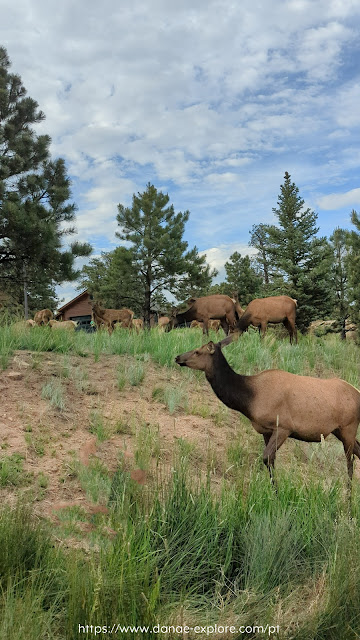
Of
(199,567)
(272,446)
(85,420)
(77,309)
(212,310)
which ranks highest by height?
(77,309)

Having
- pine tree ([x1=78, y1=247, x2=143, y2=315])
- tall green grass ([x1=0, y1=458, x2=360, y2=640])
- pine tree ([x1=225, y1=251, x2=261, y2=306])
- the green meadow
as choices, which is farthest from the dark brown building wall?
tall green grass ([x1=0, y1=458, x2=360, y2=640])

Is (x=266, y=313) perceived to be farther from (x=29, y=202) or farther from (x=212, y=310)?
(x=29, y=202)

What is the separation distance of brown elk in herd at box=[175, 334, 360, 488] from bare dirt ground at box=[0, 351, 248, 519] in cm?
72

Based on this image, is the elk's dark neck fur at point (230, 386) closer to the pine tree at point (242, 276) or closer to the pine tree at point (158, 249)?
the pine tree at point (158, 249)

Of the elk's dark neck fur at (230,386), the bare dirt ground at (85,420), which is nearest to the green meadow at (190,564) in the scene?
the bare dirt ground at (85,420)

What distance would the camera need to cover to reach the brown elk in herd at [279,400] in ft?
19.5

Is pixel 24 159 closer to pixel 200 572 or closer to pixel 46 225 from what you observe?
pixel 46 225

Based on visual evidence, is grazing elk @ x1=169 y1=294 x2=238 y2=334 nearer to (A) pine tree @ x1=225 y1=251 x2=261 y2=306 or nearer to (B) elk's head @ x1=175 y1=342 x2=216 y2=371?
(B) elk's head @ x1=175 y1=342 x2=216 y2=371

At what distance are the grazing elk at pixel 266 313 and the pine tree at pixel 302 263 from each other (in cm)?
1814

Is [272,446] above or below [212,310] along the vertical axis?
below

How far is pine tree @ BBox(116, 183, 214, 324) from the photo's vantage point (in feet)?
138

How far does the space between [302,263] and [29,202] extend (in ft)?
60.3

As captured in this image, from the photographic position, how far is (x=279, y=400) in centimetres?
598

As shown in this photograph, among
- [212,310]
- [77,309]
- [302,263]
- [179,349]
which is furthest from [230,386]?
[77,309]
